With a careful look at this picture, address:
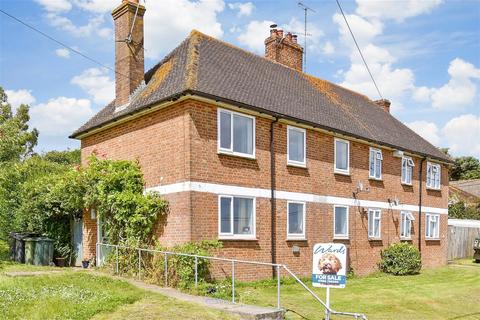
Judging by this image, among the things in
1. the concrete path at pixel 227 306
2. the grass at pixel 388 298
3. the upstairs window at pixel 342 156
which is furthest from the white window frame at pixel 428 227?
the concrete path at pixel 227 306

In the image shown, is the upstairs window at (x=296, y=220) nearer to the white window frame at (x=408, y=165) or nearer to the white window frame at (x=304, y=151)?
the white window frame at (x=304, y=151)

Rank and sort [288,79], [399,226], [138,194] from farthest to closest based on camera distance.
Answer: [399,226], [288,79], [138,194]

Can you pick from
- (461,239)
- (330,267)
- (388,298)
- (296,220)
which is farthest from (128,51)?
(461,239)

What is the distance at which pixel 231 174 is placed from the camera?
16250 millimetres

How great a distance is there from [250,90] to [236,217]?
4631 mm

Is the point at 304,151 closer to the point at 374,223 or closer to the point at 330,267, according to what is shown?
Answer: the point at 374,223

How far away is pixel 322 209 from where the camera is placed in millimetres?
19656

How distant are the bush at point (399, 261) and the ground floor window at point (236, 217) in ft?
27.7

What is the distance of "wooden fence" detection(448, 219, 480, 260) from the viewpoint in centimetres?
3056

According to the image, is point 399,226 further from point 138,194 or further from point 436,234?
point 138,194

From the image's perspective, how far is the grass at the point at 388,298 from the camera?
13.1m

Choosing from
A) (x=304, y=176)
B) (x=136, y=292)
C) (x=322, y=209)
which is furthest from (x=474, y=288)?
(x=136, y=292)

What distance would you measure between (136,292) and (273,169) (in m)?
6.86

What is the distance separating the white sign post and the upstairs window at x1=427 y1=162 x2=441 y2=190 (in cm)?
1787
